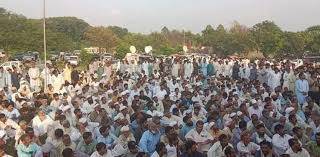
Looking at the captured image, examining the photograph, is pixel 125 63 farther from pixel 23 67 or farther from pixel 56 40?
pixel 56 40

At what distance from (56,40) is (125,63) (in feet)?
65.8

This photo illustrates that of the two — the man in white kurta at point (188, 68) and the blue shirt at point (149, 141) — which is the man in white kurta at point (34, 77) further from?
the blue shirt at point (149, 141)

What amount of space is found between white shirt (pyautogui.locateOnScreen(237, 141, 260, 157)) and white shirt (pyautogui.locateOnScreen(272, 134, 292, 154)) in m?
0.54

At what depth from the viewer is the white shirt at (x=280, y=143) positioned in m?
8.88

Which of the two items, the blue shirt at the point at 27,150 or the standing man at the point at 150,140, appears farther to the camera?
the standing man at the point at 150,140

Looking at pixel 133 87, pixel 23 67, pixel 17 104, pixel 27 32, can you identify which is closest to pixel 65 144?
pixel 17 104

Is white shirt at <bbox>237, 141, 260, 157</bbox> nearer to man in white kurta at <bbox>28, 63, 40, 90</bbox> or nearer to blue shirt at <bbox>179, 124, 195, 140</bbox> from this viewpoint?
blue shirt at <bbox>179, 124, 195, 140</bbox>

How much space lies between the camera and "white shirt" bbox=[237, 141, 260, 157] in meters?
8.55

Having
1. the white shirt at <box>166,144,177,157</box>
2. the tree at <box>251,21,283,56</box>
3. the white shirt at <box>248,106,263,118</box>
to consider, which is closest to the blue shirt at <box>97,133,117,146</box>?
the white shirt at <box>166,144,177,157</box>

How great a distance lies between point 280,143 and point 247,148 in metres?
0.73

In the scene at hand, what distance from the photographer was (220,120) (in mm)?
10992

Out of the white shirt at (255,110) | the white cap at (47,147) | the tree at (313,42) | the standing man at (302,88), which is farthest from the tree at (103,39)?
the white cap at (47,147)

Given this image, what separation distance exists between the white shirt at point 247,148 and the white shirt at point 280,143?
0.54m

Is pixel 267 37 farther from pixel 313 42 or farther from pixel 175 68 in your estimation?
pixel 175 68
